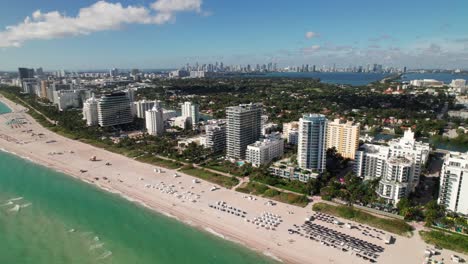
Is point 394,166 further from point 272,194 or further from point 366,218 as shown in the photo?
point 272,194

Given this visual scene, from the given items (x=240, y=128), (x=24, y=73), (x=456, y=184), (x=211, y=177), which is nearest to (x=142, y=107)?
(x=240, y=128)

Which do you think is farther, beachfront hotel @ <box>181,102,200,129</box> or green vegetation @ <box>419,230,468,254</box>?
beachfront hotel @ <box>181,102,200,129</box>

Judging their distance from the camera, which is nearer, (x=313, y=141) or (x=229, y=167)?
(x=313, y=141)

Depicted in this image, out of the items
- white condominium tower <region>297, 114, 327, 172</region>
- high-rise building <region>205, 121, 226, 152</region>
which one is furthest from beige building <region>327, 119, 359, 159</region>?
high-rise building <region>205, 121, 226, 152</region>

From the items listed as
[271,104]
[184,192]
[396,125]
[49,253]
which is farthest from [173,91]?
[49,253]

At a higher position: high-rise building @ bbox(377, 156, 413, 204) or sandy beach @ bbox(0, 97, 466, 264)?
high-rise building @ bbox(377, 156, 413, 204)

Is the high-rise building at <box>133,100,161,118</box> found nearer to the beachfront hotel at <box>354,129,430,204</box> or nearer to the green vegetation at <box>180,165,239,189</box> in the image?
the green vegetation at <box>180,165,239,189</box>
